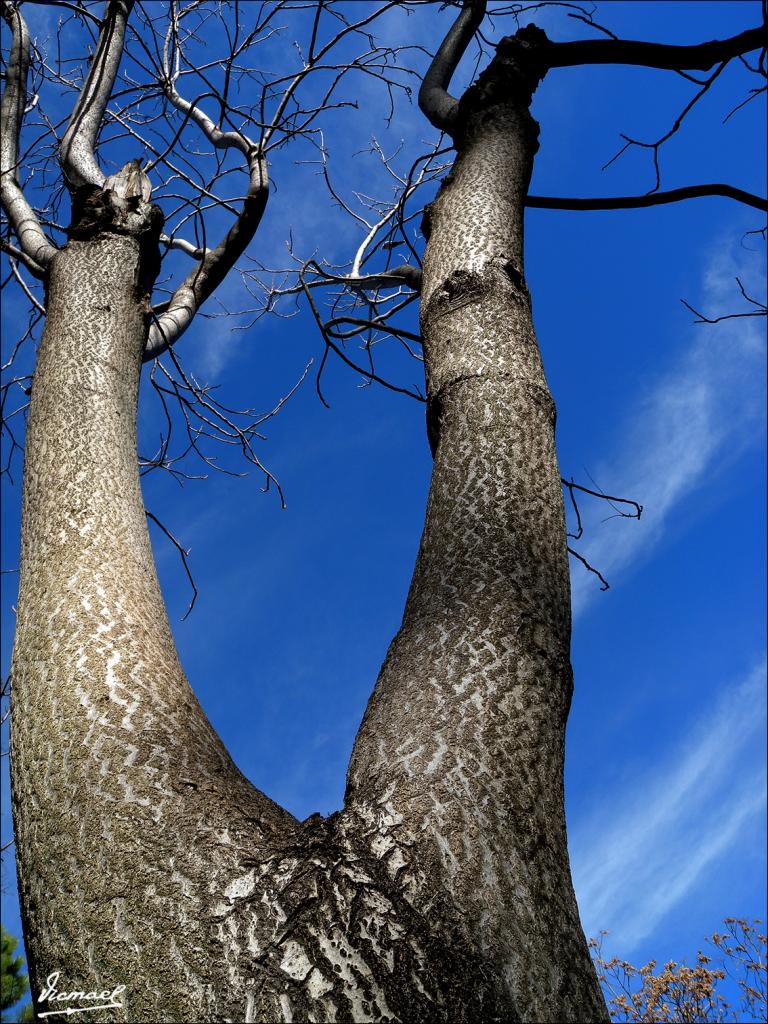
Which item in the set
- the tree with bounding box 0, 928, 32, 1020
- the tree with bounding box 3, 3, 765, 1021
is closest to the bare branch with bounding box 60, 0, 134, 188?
the tree with bounding box 3, 3, 765, 1021

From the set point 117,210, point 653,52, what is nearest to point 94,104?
point 117,210

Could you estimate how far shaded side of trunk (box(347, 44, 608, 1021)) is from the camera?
96 centimetres

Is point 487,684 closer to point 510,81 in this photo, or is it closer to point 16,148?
point 510,81

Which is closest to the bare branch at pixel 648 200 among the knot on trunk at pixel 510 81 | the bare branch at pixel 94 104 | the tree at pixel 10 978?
the knot on trunk at pixel 510 81

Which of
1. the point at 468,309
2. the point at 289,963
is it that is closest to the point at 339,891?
the point at 289,963

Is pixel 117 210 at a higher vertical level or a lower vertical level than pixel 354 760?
higher

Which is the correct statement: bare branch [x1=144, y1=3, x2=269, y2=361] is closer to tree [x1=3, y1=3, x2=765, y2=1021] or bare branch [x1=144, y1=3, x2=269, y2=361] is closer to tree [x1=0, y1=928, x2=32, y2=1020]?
tree [x1=3, y1=3, x2=765, y2=1021]

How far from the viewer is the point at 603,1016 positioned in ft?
3.10

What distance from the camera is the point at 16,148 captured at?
2.90 metres

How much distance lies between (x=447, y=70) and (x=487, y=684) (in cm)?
259

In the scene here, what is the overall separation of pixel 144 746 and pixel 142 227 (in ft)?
5.70

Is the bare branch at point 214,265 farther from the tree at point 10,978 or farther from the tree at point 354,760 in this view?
the tree at point 10,978

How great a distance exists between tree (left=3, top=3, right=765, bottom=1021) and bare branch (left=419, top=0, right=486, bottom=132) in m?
0.89

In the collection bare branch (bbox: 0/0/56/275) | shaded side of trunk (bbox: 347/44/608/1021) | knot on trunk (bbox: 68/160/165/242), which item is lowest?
shaded side of trunk (bbox: 347/44/608/1021)
